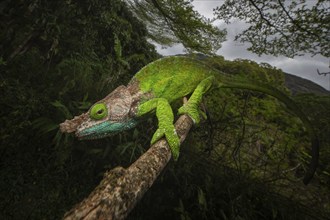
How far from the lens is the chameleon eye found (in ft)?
5.99

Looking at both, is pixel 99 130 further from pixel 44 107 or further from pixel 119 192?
pixel 44 107

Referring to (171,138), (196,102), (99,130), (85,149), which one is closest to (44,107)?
(85,149)

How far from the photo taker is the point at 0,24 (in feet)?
15.3

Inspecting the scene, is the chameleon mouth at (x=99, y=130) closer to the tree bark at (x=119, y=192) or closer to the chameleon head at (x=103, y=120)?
the chameleon head at (x=103, y=120)

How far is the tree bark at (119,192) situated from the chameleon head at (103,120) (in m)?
0.63

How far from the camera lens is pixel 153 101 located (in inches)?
81.1

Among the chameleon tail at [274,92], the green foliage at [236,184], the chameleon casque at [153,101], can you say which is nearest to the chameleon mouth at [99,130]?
the chameleon casque at [153,101]

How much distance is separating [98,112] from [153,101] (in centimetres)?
49

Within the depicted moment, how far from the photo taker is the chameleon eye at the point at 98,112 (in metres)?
1.83

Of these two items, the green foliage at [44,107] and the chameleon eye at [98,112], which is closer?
the chameleon eye at [98,112]

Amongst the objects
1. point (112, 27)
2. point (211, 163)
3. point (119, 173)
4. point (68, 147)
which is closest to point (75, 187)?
point (68, 147)

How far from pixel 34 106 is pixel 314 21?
5.49m

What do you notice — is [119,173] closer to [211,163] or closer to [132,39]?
[211,163]

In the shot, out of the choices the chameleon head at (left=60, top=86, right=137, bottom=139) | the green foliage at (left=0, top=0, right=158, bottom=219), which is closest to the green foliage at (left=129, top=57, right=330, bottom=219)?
the green foliage at (left=0, top=0, right=158, bottom=219)
